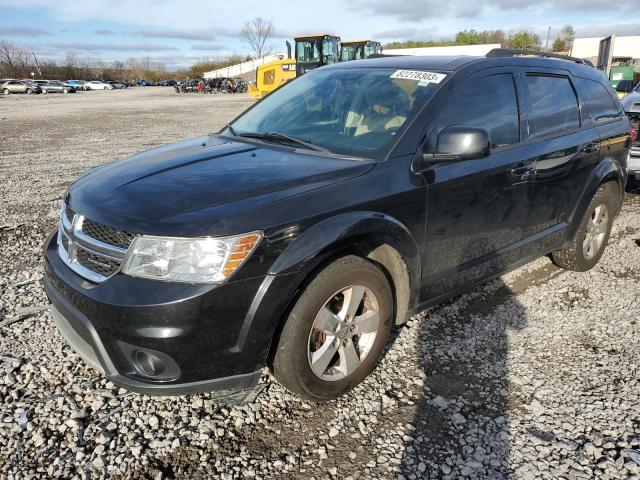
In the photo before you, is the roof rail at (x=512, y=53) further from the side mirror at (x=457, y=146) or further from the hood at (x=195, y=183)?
the hood at (x=195, y=183)

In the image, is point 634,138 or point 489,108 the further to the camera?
point 634,138

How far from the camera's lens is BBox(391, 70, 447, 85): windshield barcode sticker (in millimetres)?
3148

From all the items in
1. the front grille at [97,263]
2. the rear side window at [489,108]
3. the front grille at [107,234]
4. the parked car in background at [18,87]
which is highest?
the parked car in background at [18,87]

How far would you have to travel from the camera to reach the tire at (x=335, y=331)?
2422mm

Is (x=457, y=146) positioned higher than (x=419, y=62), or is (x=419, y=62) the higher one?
(x=419, y=62)

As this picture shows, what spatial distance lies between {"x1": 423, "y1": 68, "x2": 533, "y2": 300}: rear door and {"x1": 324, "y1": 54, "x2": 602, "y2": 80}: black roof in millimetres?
97

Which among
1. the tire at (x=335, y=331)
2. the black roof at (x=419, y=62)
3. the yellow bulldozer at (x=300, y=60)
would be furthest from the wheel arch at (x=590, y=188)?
the yellow bulldozer at (x=300, y=60)

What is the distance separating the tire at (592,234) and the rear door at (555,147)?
33 centimetres

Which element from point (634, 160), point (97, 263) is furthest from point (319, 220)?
point (634, 160)

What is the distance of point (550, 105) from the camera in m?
3.80

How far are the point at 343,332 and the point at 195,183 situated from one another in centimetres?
110

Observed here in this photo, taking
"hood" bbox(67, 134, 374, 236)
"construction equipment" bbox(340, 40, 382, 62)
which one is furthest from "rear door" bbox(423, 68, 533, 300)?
"construction equipment" bbox(340, 40, 382, 62)

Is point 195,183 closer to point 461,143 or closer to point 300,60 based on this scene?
point 461,143

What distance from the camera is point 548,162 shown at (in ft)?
12.0
